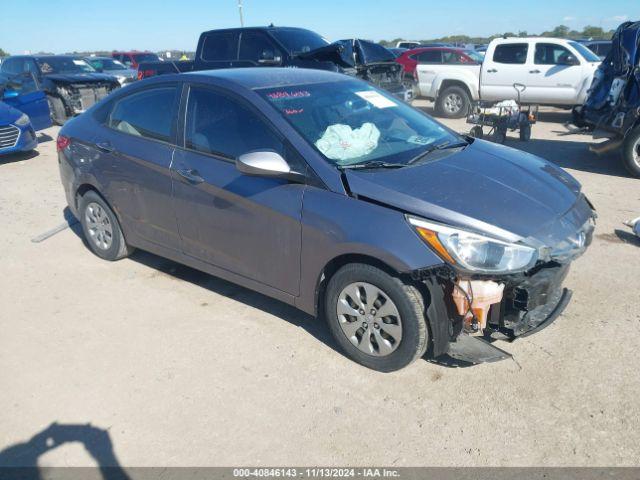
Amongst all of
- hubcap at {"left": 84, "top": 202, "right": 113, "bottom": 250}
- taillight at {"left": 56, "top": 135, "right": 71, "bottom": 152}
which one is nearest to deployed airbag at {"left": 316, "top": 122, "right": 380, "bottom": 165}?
hubcap at {"left": 84, "top": 202, "right": 113, "bottom": 250}

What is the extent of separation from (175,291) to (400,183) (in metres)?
2.33

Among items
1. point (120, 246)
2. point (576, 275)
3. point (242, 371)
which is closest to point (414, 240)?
point (242, 371)

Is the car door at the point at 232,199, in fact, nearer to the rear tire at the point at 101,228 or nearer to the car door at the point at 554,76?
the rear tire at the point at 101,228

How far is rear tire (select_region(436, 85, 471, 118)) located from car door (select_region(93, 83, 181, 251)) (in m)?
Answer: 10.1

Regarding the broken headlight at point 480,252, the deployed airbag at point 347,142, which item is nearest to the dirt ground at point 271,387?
the broken headlight at point 480,252

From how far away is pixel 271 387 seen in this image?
3.18 metres

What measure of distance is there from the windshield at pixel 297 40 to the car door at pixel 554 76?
16.5ft

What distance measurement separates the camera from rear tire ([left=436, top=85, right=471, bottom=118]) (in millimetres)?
12859

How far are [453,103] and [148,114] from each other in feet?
33.9

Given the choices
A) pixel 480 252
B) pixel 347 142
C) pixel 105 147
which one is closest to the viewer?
pixel 480 252

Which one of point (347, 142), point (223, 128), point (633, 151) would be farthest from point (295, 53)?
point (347, 142)

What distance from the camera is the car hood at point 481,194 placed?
9.44ft

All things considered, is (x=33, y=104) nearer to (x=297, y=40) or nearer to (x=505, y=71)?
(x=297, y=40)

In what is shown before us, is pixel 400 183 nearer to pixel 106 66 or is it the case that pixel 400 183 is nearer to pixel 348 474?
pixel 348 474
